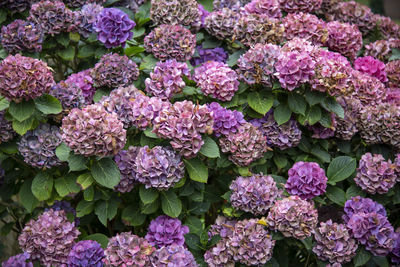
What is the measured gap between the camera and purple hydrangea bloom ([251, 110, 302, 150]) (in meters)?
2.32

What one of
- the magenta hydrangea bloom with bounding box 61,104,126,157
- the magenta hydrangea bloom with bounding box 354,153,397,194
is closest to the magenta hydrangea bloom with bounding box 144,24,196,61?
the magenta hydrangea bloom with bounding box 61,104,126,157

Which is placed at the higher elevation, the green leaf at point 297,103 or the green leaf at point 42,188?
the green leaf at point 297,103

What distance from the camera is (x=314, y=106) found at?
2.29 m

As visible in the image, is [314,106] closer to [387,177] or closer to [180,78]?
[387,177]

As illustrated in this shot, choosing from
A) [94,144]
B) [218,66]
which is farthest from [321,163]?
[94,144]

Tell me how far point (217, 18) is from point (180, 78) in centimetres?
54

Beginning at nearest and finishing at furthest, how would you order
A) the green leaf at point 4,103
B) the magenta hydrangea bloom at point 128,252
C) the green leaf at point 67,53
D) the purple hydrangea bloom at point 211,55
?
the magenta hydrangea bloom at point 128,252 < the green leaf at point 4,103 < the green leaf at point 67,53 < the purple hydrangea bloom at point 211,55

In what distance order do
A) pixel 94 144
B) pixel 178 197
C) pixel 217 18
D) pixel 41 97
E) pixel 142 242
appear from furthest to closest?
pixel 217 18 < pixel 178 197 < pixel 41 97 < pixel 142 242 < pixel 94 144

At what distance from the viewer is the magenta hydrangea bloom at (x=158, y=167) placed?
195 centimetres

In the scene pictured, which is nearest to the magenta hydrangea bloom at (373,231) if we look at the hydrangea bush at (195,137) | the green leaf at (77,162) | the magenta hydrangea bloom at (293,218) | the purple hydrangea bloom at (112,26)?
the hydrangea bush at (195,137)

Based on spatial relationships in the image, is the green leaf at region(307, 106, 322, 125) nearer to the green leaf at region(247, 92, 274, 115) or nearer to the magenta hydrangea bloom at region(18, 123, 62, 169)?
the green leaf at region(247, 92, 274, 115)

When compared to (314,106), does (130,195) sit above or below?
below

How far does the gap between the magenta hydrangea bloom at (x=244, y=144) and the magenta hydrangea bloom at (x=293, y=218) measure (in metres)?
0.25

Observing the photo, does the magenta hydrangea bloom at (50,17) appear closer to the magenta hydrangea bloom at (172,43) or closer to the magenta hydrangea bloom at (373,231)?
the magenta hydrangea bloom at (172,43)
